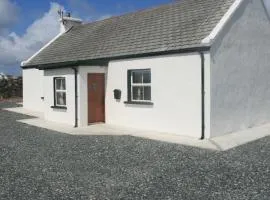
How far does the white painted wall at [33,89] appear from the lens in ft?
75.0

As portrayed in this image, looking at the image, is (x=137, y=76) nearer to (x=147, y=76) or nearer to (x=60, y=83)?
(x=147, y=76)

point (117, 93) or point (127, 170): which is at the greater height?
point (117, 93)

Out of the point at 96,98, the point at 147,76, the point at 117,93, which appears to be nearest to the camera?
the point at 147,76

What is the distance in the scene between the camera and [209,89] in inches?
486

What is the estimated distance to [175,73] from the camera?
1327 cm

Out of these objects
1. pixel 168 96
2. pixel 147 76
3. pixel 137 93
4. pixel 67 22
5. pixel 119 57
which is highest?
pixel 67 22

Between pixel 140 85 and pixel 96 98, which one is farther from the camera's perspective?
pixel 96 98

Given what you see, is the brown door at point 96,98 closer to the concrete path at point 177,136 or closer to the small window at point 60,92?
the concrete path at point 177,136

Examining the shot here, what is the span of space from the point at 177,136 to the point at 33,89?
44.1 ft

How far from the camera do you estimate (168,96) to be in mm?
13594

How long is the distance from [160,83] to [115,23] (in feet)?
22.2

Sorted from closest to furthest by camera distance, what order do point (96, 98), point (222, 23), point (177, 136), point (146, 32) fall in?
point (222, 23)
point (177, 136)
point (146, 32)
point (96, 98)

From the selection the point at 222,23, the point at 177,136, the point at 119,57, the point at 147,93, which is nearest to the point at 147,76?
the point at 147,93

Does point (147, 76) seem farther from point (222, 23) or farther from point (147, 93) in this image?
point (222, 23)
